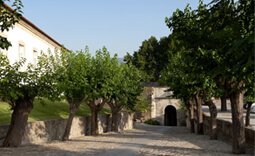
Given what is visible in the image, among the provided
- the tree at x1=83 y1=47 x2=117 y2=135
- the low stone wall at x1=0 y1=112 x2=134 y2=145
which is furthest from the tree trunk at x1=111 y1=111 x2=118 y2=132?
the tree at x1=83 y1=47 x2=117 y2=135

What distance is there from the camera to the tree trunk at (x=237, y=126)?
1362 centimetres

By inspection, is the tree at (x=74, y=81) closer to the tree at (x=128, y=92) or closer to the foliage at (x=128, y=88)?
the foliage at (x=128, y=88)

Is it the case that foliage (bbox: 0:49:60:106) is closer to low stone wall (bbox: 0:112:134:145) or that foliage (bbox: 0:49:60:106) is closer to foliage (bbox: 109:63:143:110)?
low stone wall (bbox: 0:112:134:145)

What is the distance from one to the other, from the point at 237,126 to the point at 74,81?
479 inches

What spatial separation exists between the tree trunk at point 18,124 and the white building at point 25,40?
8.72m

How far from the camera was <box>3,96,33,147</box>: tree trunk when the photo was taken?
15.9 metres

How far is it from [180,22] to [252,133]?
23.3ft

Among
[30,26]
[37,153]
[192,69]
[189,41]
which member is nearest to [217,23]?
[189,41]

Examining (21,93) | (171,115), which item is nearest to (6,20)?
(21,93)

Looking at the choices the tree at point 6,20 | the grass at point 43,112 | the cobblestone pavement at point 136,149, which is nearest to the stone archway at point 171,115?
the grass at point 43,112

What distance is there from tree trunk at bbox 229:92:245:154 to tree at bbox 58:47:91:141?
1072 cm

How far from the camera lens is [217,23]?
10.2 meters

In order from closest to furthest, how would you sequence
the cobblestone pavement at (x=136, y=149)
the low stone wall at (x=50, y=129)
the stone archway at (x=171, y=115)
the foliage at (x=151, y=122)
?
the cobblestone pavement at (x=136, y=149) < the low stone wall at (x=50, y=129) < the foliage at (x=151, y=122) < the stone archway at (x=171, y=115)

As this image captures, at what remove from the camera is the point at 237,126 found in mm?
13688
